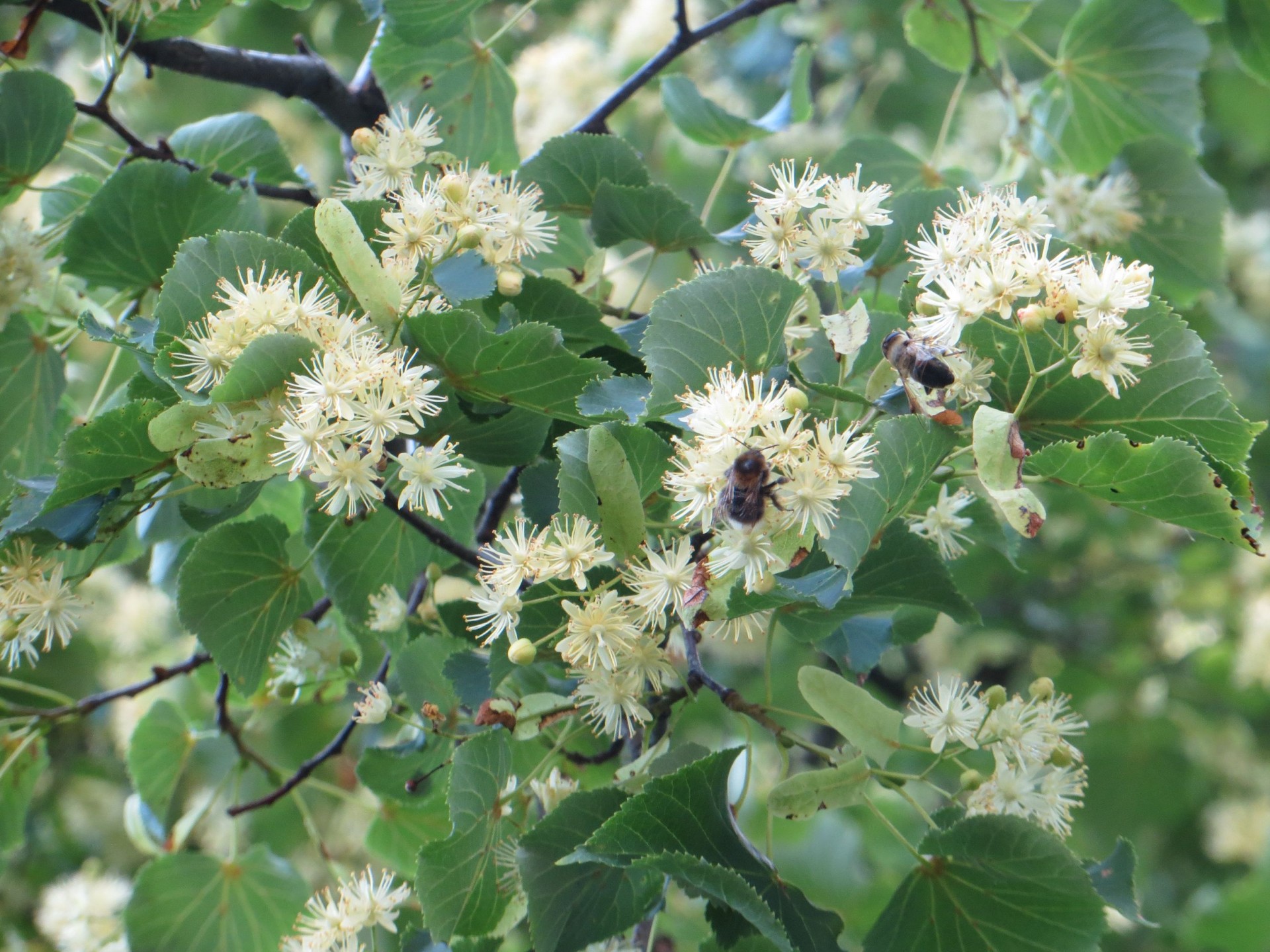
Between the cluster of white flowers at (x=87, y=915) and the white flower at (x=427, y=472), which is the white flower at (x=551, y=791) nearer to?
the white flower at (x=427, y=472)

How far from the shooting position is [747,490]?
705 mm

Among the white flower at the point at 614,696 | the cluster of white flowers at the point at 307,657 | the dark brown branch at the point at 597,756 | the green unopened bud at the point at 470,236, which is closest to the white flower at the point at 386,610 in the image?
the cluster of white flowers at the point at 307,657

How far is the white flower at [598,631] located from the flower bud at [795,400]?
198mm

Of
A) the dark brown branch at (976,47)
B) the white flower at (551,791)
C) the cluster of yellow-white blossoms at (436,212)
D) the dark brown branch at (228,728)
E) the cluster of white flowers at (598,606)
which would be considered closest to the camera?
the cluster of white flowers at (598,606)

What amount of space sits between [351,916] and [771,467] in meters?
0.60

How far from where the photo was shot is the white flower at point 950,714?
0.90m

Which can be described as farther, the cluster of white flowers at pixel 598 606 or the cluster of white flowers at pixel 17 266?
the cluster of white flowers at pixel 17 266

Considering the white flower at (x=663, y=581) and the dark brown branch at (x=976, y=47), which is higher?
the white flower at (x=663, y=581)

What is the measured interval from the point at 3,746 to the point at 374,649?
0.47 metres

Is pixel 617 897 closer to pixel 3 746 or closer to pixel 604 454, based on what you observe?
pixel 604 454

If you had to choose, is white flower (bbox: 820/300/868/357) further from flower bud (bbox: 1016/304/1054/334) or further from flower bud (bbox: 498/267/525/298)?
flower bud (bbox: 498/267/525/298)

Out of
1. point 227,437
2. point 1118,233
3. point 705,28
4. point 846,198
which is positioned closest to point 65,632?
point 227,437

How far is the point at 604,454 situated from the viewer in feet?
2.65

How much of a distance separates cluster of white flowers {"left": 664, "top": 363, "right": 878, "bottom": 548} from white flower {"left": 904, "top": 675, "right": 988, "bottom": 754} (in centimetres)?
24
